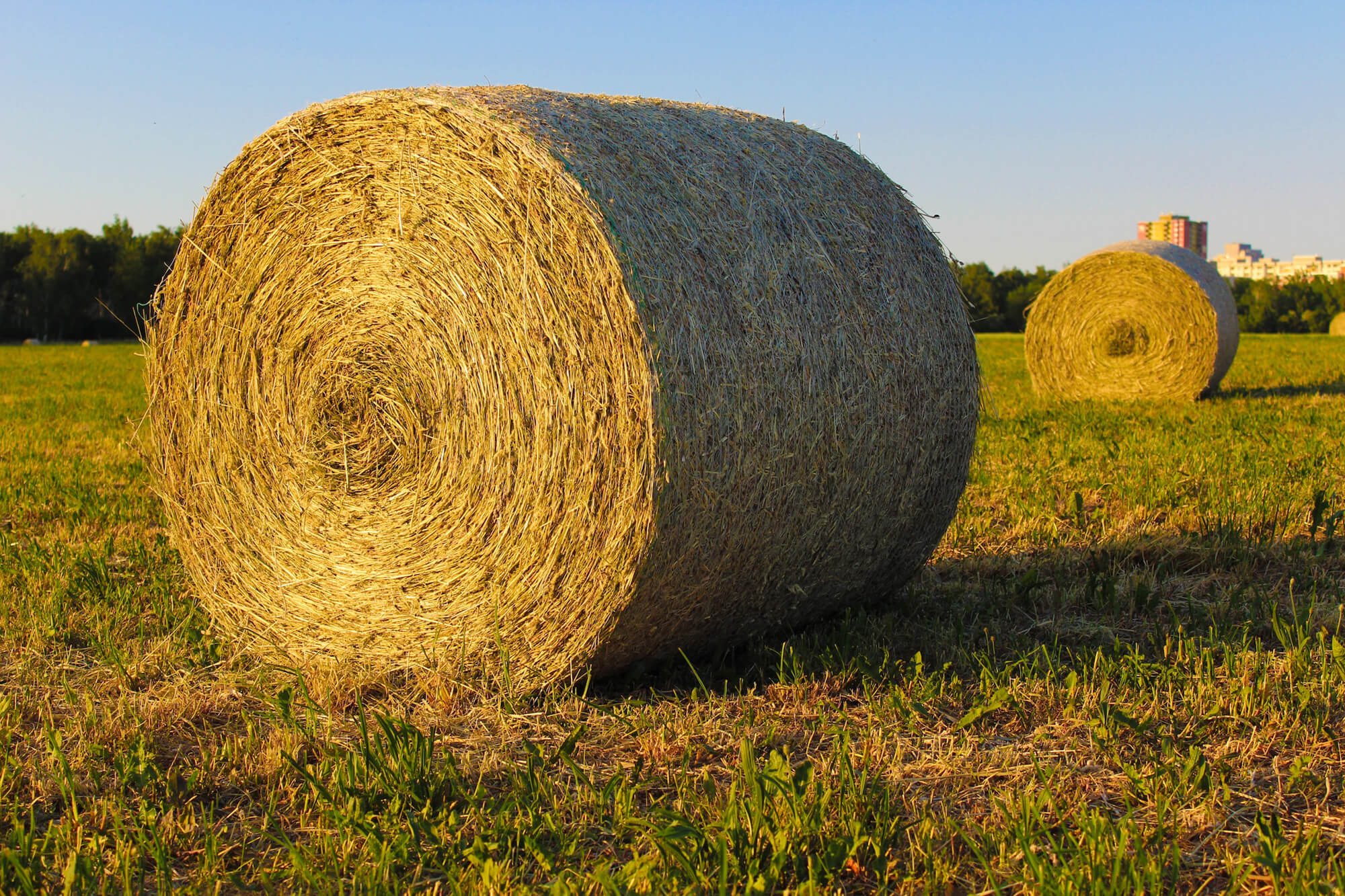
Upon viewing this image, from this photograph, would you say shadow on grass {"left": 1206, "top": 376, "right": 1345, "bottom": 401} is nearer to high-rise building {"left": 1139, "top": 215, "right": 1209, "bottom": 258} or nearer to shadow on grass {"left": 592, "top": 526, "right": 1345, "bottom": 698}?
shadow on grass {"left": 592, "top": 526, "right": 1345, "bottom": 698}

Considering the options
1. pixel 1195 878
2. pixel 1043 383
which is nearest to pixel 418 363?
pixel 1195 878

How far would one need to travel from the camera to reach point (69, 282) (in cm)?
5403

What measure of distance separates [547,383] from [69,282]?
190 ft

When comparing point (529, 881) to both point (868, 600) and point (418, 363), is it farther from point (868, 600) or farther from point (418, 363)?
point (868, 600)

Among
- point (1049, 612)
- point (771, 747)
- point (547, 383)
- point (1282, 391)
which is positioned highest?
point (547, 383)

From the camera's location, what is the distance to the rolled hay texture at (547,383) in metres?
3.73

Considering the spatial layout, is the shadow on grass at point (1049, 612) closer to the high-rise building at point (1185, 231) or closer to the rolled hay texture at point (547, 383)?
the rolled hay texture at point (547, 383)

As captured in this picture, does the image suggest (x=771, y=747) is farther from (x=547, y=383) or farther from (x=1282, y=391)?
(x=1282, y=391)

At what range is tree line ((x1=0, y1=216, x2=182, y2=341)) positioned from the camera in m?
53.2

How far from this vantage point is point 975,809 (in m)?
3.12

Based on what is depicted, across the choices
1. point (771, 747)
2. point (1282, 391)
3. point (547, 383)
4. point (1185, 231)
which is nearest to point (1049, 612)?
point (771, 747)

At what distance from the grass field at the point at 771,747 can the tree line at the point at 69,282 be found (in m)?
52.5

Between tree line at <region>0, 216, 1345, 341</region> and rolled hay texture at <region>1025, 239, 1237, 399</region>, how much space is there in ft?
119

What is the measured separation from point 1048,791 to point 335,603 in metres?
2.76
